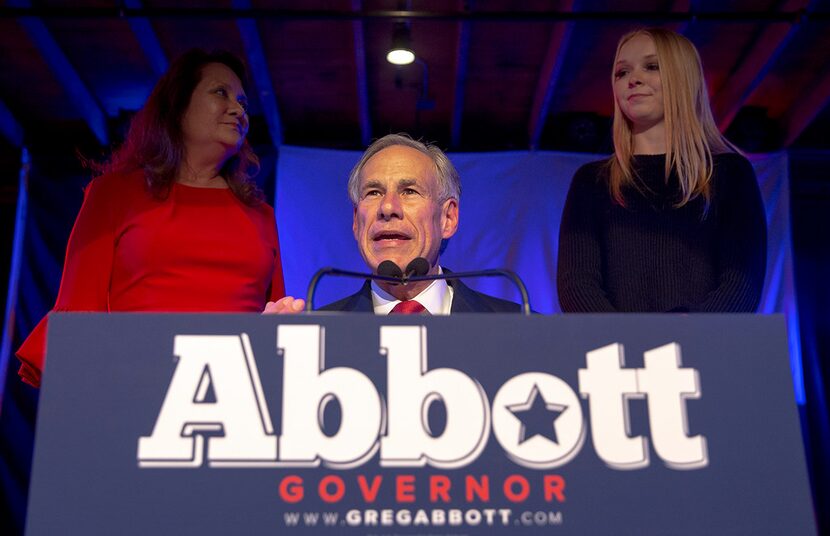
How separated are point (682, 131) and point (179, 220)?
130 cm

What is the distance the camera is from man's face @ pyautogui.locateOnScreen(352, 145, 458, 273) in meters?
2.10

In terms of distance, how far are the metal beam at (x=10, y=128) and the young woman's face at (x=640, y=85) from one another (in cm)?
411

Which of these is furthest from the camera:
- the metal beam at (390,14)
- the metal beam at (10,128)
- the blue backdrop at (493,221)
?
the metal beam at (10,128)

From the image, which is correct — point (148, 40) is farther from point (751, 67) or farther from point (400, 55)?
point (751, 67)

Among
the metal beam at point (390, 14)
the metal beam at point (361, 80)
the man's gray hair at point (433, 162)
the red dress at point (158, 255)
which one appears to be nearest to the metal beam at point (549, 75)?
the metal beam at point (390, 14)

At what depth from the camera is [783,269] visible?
5.08 meters

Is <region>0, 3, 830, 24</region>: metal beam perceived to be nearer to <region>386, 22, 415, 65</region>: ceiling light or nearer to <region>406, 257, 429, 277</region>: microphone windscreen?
<region>386, 22, 415, 65</region>: ceiling light

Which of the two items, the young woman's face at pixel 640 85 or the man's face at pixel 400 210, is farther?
the young woman's face at pixel 640 85

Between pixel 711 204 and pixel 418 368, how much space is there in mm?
1361

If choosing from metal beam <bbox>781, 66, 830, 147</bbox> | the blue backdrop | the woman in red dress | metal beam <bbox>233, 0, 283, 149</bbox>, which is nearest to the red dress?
the woman in red dress

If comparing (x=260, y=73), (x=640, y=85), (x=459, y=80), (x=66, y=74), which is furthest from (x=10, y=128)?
(x=640, y=85)

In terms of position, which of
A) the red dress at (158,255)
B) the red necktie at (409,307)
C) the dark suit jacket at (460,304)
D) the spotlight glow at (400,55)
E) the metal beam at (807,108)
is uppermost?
the metal beam at (807,108)

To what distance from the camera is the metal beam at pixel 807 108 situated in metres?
4.90

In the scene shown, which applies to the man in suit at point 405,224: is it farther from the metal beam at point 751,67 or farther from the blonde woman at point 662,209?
the metal beam at point 751,67
